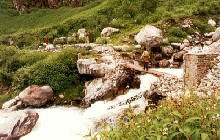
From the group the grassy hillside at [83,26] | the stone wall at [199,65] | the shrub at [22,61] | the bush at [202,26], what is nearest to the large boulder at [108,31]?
the grassy hillside at [83,26]

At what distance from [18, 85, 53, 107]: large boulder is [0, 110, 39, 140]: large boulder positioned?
2.46 meters

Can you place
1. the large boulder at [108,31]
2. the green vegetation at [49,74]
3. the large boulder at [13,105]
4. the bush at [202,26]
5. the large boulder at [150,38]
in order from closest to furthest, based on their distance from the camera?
1. the large boulder at [13,105]
2. the green vegetation at [49,74]
3. the large boulder at [150,38]
4. the bush at [202,26]
5. the large boulder at [108,31]

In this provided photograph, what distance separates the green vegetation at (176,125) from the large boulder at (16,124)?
425 inches

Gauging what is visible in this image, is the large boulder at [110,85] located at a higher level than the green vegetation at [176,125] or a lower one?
lower

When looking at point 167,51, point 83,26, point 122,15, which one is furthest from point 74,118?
point 83,26

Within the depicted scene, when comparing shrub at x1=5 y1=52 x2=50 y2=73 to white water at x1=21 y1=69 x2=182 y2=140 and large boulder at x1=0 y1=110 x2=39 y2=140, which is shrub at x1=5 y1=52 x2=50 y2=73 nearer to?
white water at x1=21 y1=69 x2=182 y2=140

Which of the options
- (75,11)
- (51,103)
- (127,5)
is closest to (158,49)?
(51,103)

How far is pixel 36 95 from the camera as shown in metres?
19.5

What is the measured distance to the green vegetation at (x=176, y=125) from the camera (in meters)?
5.17

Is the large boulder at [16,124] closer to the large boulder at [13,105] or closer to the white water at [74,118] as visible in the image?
the white water at [74,118]

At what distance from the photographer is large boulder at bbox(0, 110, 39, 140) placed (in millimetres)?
15357

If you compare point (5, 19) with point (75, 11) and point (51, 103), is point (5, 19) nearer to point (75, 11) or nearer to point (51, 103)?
point (75, 11)

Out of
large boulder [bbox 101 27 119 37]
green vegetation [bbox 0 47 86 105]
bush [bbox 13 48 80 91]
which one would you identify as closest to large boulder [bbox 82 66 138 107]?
green vegetation [bbox 0 47 86 105]

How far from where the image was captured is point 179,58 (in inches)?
864
